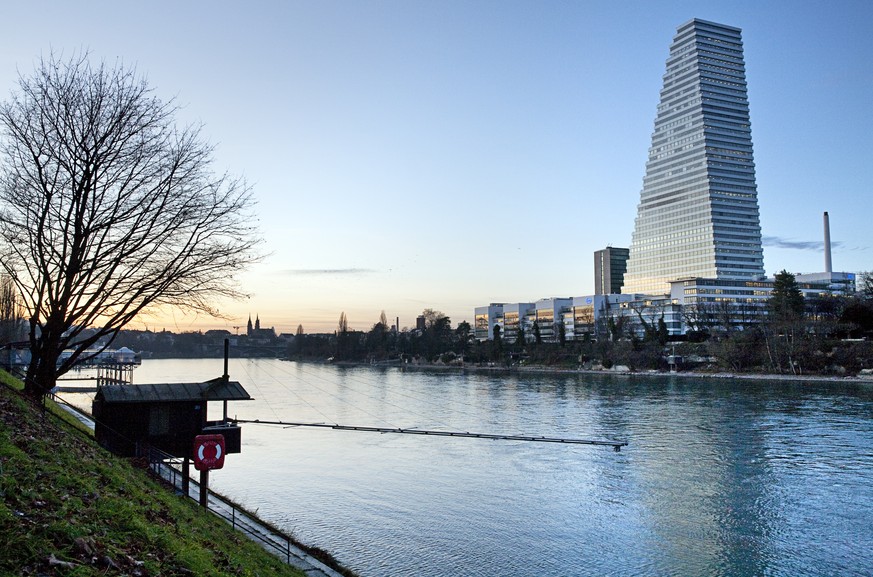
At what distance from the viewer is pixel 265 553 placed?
15703 millimetres

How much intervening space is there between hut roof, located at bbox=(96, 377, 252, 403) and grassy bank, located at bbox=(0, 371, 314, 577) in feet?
17.3

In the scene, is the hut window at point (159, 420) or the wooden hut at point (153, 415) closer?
the wooden hut at point (153, 415)

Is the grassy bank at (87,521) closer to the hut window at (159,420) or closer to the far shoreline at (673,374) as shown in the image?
the hut window at (159,420)

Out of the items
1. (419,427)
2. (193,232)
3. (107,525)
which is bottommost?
(419,427)

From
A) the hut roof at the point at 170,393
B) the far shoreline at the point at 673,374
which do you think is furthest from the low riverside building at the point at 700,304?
the hut roof at the point at 170,393

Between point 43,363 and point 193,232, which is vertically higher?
point 193,232

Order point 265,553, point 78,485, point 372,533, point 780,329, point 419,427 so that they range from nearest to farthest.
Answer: point 78,485
point 265,553
point 372,533
point 419,427
point 780,329

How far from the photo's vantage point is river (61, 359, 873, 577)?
65.4 feet

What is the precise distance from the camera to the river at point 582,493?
19.9 metres

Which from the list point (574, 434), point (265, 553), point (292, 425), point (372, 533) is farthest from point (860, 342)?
point (265, 553)

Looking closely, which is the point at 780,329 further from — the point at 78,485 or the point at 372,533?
the point at 78,485

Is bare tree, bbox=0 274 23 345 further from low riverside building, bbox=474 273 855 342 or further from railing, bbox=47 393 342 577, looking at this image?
low riverside building, bbox=474 273 855 342

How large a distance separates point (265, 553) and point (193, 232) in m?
10.9

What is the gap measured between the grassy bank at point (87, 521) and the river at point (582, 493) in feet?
22.1
